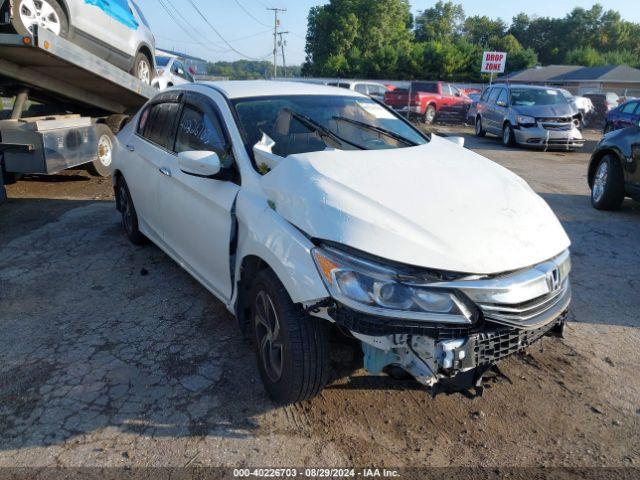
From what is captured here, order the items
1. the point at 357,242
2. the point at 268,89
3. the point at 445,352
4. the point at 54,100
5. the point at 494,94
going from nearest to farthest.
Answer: the point at 445,352, the point at 357,242, the point at 268,89, the point at 54,100, the point at 494,94

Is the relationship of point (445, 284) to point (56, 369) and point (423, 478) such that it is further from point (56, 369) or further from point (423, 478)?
point (56, 369)

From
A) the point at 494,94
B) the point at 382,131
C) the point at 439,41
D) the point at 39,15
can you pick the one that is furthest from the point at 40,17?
the point at 439,41

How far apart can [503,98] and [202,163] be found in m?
14.5

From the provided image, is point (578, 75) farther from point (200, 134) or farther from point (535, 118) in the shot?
point (200, 134)

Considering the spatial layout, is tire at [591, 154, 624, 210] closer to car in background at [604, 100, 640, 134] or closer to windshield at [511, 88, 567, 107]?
windshield at [511, 88, 567, 107]

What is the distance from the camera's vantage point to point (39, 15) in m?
6.32

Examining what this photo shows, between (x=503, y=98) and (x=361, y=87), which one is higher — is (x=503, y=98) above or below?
below

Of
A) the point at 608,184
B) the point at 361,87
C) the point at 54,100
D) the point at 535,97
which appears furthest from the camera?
the point at 361,87

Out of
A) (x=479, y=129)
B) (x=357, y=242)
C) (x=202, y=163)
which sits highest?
(x=202, y=163)

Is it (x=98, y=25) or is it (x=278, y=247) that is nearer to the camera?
(x=278, y=247)

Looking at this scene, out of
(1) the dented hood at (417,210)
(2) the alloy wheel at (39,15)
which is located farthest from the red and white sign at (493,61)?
(1) the dented hood at (417,210)

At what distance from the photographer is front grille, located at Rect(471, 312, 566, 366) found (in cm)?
240

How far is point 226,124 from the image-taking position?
3.57 meters

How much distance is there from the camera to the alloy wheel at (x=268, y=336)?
9.30ft
